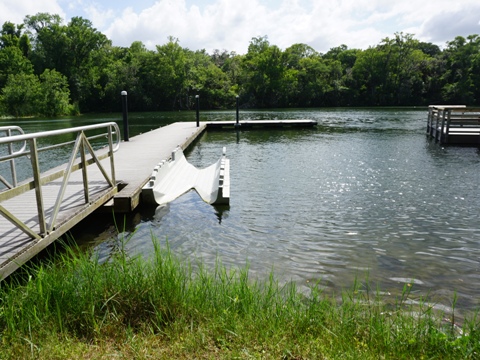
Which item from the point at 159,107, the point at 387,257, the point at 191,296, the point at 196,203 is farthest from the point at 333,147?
the point at 159,107

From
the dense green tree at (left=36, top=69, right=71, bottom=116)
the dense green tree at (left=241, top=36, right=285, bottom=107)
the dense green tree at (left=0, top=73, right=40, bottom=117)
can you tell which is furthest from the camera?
the dense green tree at (left=241, top=36, right=285, bottom=107)

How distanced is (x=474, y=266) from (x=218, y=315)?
12.5 feet

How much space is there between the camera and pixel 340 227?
6.61 meters

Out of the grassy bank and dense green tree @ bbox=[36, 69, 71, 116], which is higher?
dense green tree @ bbox=[36, 69, 71, 116]

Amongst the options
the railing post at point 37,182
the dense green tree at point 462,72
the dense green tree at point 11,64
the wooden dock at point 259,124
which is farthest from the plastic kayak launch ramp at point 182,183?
the dense green tree at point 462,72

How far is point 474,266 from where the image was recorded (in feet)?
16.4

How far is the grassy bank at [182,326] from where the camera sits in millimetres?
2465

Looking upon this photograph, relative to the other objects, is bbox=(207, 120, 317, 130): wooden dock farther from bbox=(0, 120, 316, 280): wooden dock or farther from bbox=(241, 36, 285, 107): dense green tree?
bbox=(241, 36, 285, 107): dense green tree

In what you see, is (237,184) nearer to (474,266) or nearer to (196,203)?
(196,203)

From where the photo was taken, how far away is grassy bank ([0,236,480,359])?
8.09ft

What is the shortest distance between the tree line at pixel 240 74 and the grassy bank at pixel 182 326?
65.0m

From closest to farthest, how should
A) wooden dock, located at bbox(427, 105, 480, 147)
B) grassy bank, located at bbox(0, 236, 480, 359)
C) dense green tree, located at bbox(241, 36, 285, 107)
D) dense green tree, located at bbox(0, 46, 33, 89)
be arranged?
grassy bank, located at bbox(0, 236, 480, 359)
wooden dock, located at bbox(427, 105, 480, 147)
dense green tree, located at bbox(0, 46, 33, 89)
dense green tree, located at bbox(241, 36, 285, 107)

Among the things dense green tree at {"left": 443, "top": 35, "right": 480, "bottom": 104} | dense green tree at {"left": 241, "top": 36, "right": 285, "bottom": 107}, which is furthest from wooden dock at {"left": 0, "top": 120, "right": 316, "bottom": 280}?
dense green tree at {"left": 443, "top": 35, "right": 480, "bottom": 104}

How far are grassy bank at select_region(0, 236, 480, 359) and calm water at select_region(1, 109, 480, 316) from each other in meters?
1.53
